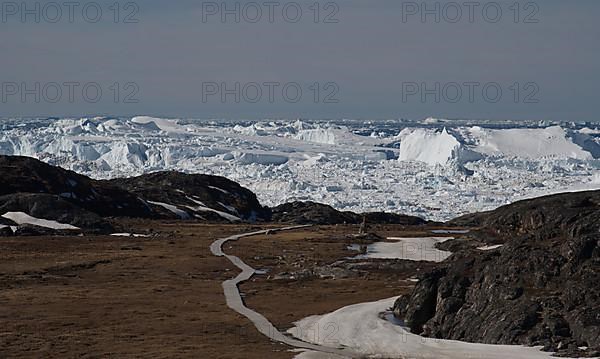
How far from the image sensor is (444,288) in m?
33.8

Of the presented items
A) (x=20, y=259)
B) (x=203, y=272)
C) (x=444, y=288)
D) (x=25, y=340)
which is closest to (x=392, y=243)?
(x=203, y=272)

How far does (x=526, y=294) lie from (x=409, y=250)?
32.9 metres

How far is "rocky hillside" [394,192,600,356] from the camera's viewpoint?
90.9ft

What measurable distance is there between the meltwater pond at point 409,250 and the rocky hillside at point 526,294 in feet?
72.2

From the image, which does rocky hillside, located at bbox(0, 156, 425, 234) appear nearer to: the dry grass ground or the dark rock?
the dark rock

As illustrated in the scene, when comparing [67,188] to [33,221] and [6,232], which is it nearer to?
[33,221]

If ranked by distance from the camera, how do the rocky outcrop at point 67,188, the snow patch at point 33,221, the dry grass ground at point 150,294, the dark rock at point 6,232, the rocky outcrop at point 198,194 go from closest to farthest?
the dry grass ground at point 150,294 < the dark rock at point 6,232 < the snow patch at point 33,221 < the rocky outcrop at point 67,188 < the rocky outcrop at point 198,194

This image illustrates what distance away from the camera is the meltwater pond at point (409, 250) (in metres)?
59.0

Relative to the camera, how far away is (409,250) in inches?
2496

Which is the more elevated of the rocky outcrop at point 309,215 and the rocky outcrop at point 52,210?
the rocky outcrop at point 52,210

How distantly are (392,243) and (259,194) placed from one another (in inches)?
4377

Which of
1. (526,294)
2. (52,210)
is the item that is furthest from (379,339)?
(52,210)

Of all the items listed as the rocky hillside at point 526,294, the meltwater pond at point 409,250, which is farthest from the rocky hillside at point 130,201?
the rocky hillside at point 526,294

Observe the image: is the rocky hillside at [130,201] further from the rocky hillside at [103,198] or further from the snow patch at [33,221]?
the snow patch at [33,221]
